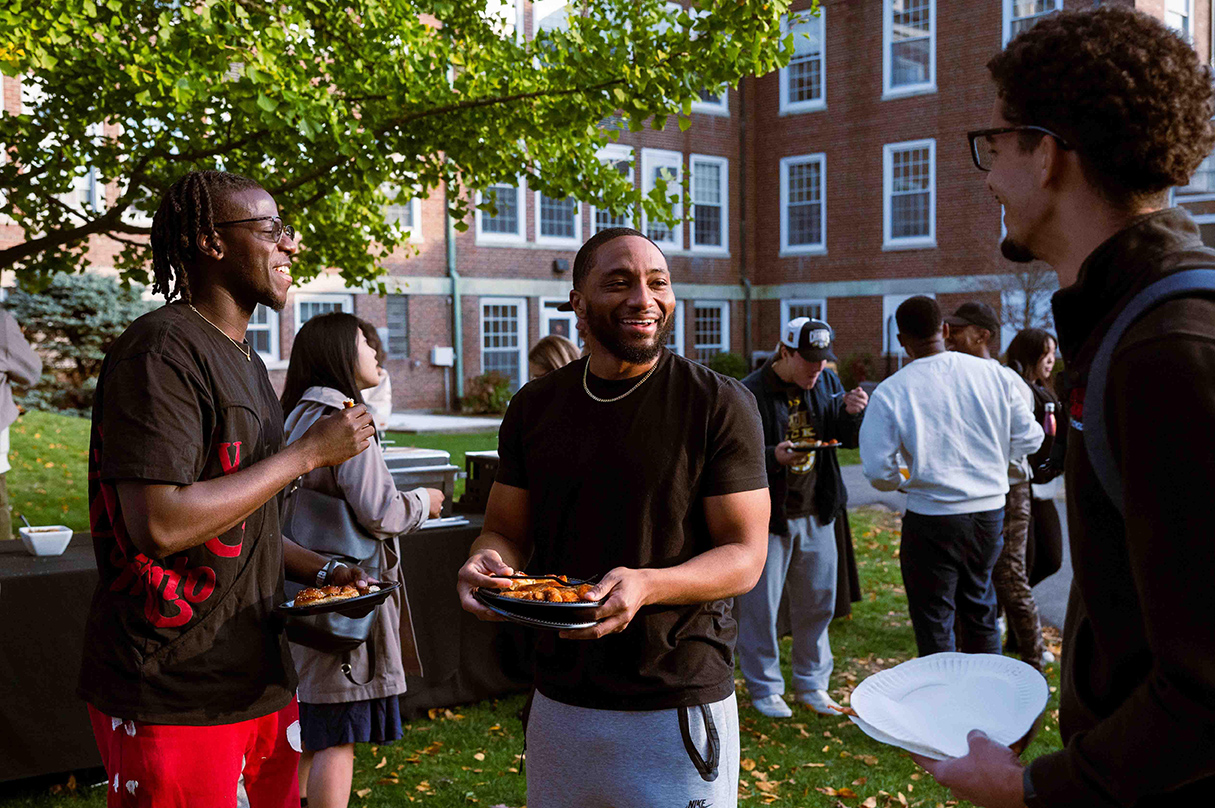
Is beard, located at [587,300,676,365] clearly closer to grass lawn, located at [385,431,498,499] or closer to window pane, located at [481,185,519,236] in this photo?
grass lawn, located at [385,431,498,499]

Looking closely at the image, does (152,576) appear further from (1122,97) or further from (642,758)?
(1122,97)

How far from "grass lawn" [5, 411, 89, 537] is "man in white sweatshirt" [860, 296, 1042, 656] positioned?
7.10 m

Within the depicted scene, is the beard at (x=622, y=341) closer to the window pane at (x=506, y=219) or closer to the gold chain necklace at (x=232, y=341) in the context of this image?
the gold chain necklace at (x=232, y=341)

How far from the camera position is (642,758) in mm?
2305

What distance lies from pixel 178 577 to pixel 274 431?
45 cm

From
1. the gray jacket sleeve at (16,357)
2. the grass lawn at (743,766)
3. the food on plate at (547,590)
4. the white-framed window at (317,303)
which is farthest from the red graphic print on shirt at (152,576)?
the white-framed window at (317,303)

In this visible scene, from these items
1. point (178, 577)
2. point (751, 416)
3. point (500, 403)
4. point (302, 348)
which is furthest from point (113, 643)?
point (500, 403)

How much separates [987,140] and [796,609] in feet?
16.5

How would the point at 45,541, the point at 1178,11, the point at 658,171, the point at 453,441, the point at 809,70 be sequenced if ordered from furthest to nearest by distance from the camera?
the point at 658,171 < the point at 809,70 < the point at 1178,11 < the point at 453,441 < the point at 45,541

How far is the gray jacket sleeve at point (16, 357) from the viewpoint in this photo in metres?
6.77

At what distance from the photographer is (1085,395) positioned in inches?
52.3

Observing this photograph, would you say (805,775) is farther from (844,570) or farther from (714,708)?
(714,708)

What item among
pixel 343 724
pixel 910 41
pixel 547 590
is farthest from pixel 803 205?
pixel 547 590

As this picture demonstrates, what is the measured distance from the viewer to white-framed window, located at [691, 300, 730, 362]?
29.4m
